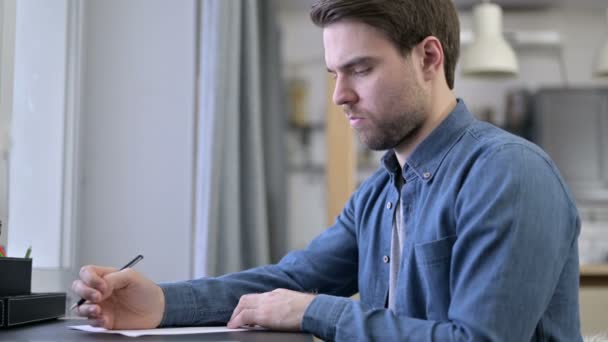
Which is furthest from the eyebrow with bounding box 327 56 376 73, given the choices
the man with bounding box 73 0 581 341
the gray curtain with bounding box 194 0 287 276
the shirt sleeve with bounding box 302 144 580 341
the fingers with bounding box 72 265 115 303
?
the gray curtain with bounding box 194 0 287 276

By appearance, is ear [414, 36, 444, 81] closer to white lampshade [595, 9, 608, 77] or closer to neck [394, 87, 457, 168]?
neck [394, 87, 457, 168]

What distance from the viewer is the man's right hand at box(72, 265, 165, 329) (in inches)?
44.6

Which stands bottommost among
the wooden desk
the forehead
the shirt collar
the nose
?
the wooden desk

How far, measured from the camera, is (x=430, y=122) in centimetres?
127

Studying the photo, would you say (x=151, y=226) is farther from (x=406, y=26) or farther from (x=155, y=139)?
(x=406, y=26)

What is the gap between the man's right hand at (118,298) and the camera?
1.13 metres

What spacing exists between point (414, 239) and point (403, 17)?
0.33 m

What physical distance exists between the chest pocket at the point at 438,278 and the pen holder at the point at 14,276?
595mm

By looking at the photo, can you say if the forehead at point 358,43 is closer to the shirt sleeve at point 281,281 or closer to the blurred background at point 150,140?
the shirt sleeve at point 281,281

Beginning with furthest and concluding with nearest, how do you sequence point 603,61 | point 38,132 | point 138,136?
point 603,61 < point 138,136 < point 38,132

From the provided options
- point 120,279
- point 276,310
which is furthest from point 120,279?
point 276,310

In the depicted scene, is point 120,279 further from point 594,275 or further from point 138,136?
point 594,275

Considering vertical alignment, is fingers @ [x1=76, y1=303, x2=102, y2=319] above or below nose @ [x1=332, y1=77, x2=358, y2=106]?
below

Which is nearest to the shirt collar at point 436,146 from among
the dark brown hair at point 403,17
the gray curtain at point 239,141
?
the dark brown hair at point 403,17
